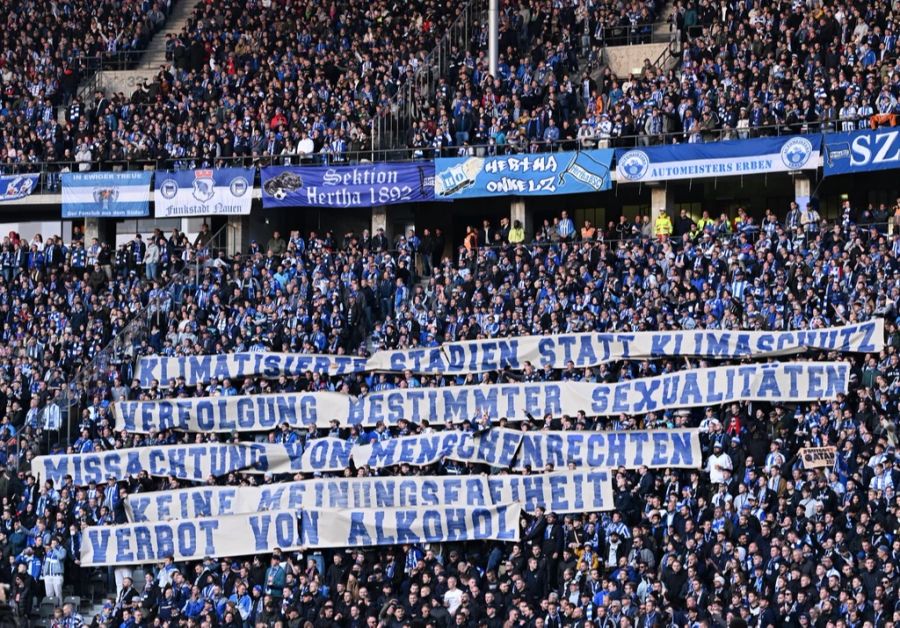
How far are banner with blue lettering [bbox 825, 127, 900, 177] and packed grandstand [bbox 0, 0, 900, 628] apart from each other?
0.16 feet

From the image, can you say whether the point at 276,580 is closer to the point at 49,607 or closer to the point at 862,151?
the point at 49,607

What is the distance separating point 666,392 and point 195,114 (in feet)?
53.9

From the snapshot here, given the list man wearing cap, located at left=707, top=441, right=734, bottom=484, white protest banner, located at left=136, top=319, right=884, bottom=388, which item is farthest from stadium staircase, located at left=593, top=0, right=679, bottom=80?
man wearing cap, located at left=707, top=441, right=734, bottom=484

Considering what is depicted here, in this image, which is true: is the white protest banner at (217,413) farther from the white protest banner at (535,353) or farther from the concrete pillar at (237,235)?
the concrete pillar at (237,235)

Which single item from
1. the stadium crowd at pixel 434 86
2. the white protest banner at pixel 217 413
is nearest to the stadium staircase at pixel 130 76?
the stadium crowd at pixel 434 86

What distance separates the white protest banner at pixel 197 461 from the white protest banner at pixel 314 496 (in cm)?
96

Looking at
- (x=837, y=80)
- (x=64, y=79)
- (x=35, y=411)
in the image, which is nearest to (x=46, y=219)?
(x=64, y=79)

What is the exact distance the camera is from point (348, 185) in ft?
136

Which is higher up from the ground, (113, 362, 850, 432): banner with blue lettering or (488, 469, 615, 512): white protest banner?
(113, 362, 850, 432): banner with blue lettering

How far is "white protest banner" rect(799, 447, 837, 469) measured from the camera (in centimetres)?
2844

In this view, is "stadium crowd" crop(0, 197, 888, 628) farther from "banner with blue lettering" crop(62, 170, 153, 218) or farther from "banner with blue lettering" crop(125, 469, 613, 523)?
"banner with blue lettering" crop(62, 170, 153, 218)

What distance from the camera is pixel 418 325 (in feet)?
118

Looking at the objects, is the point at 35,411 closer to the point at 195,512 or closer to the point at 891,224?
the point at 195,512

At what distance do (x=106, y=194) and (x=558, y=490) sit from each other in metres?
17.1
